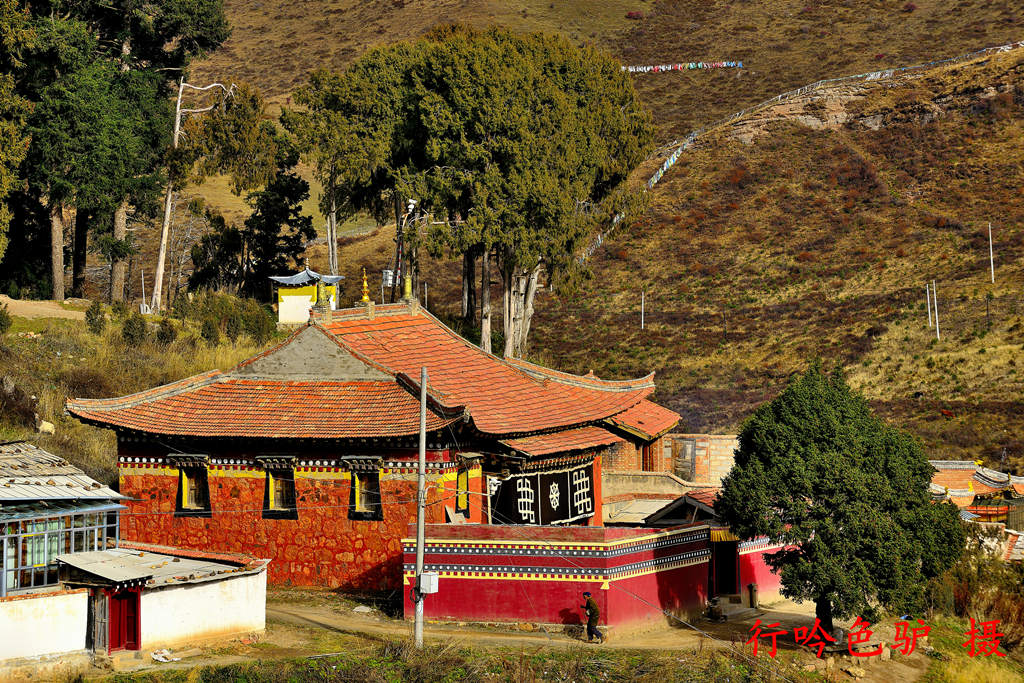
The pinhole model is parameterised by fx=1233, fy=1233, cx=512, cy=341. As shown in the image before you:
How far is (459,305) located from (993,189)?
146 feet

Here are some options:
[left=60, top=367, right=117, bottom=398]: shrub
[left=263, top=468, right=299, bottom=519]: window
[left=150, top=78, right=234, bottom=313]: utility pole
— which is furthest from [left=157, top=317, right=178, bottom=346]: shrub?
[left=263, top=468, right=299, bottom=519]: window

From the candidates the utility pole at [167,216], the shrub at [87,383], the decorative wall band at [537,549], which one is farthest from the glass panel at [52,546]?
the utility pole at [167,216]

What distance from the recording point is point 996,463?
60.2m

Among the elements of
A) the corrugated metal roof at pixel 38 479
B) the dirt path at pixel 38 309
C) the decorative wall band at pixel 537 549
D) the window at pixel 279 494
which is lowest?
the decorative wall band at pixel 537 549

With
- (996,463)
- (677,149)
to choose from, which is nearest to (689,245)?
(677,149)

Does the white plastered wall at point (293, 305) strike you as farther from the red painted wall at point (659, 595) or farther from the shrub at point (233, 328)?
the red painted wall at point (659, 595)

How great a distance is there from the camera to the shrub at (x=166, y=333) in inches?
2130

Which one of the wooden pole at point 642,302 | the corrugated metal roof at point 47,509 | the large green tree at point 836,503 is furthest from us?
the wooden pole at point 642,302

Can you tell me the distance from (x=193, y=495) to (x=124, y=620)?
8.98 meters

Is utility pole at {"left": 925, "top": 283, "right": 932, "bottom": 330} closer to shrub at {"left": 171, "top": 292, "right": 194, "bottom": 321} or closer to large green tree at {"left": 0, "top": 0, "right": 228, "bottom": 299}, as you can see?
shrub at {"left": 171, "top": 292, "right": 194, "bottom": 321}

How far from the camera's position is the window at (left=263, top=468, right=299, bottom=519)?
31.8 metres

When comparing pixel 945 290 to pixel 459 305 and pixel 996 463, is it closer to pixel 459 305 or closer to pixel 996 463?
pixel 996 463

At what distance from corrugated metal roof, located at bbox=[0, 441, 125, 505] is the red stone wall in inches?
183

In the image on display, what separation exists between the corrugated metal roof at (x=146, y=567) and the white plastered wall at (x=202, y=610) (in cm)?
19
